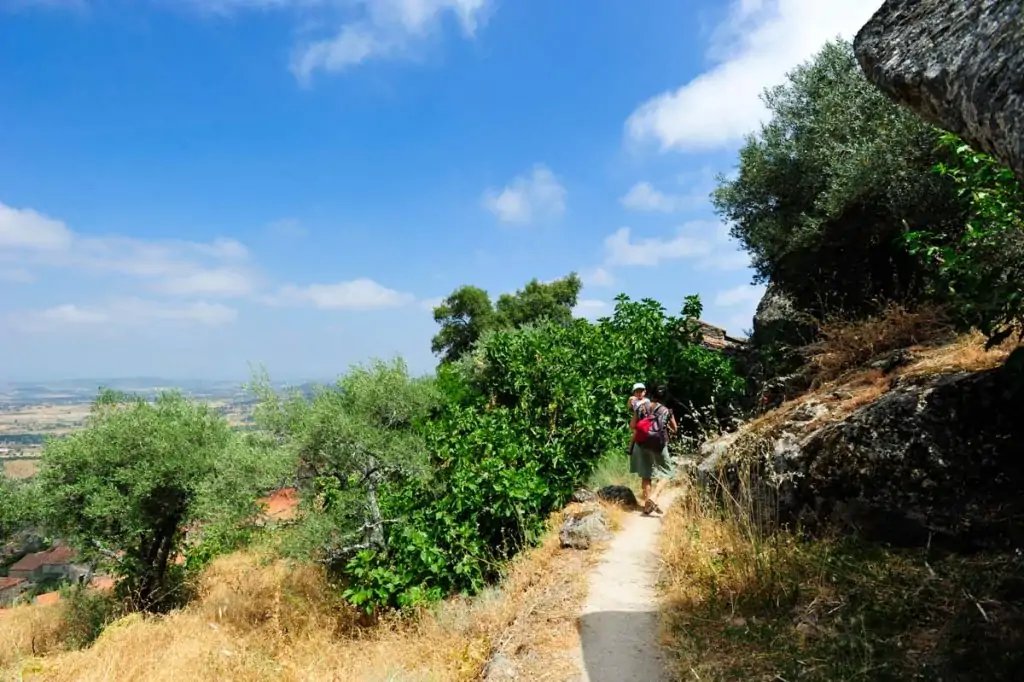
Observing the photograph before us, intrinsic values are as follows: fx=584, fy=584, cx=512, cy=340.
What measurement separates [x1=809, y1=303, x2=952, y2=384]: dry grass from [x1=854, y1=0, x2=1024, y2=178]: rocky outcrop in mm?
5240

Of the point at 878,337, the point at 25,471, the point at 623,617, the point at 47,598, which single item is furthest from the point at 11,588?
the point at 878,337

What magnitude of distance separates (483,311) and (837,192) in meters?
19.3

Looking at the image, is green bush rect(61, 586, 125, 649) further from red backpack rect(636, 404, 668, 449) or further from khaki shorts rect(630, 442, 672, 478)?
red backpack rect(636, 404, 668, 449)

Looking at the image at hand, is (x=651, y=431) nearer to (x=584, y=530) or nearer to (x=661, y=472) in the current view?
(x=661, y=472)

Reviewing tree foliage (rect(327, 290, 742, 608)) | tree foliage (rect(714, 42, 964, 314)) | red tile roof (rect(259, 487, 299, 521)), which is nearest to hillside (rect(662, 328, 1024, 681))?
tree foliage (rect(327, 290, 742, 608))

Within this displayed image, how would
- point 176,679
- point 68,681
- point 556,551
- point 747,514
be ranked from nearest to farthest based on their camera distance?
point 747,514, point 176,679, point 68,681, point 556,551

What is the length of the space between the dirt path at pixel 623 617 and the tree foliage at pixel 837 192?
5.82 metres

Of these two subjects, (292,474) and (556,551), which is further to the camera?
(292,474)

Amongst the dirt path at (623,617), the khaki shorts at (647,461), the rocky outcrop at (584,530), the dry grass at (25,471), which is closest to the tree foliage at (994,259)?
the dirt path at (623,617)

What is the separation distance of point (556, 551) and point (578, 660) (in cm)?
288

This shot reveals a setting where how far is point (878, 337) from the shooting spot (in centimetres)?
820

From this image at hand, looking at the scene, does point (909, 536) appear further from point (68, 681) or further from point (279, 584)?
point (279, 584)

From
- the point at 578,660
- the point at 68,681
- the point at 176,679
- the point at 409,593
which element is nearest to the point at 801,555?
the point at 578,660

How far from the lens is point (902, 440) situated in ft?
16.4
